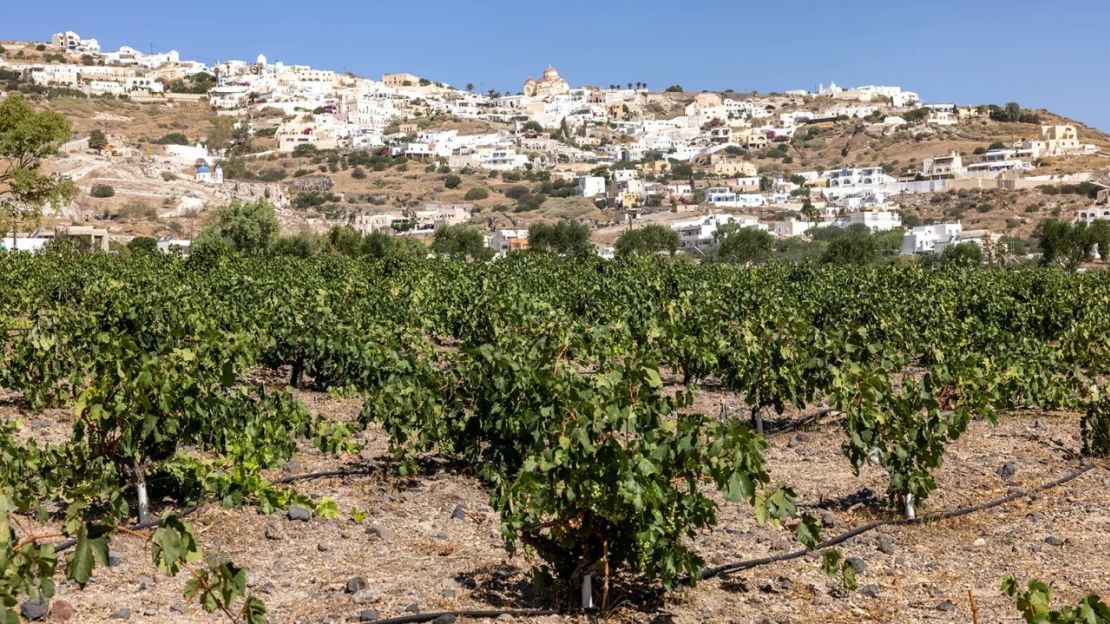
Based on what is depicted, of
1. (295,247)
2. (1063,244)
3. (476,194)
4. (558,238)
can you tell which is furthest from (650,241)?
(476,194)

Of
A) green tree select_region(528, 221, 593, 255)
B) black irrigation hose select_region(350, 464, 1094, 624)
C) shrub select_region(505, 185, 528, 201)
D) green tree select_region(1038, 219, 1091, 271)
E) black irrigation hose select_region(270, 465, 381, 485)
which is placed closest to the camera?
black irrigation hose select_region(350, 464, 1094, 624)

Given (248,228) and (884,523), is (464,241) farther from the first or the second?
(884,523)

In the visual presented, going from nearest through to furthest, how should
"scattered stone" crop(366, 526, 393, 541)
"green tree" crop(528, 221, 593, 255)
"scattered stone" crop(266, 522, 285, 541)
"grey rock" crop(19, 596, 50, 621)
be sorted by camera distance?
"grey rock" crop(19, 596, 50, 621), "scattered stone" crop(266, 522, 285, 541), "scattered stone" crop(366, 526, 393, 541), "green tree" crop(528, 221, 593, 255)

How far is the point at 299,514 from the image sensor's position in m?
6.96

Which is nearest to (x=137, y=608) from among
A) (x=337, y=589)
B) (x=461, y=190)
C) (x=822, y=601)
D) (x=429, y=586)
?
(x=337, y=589)

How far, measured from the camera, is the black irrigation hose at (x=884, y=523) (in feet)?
20.2

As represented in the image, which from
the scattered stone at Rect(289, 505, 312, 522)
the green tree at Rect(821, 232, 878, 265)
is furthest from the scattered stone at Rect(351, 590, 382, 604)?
the green tree at Rect(821, 232, 878, 265)

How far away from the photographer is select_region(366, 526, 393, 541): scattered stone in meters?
6.75

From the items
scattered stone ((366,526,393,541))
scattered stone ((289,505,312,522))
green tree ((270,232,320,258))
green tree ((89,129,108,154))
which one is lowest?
scattered stone ((366,526,393,541))

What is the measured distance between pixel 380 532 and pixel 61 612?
2055 millimetres

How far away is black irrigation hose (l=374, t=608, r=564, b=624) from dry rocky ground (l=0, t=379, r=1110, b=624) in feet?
0.24

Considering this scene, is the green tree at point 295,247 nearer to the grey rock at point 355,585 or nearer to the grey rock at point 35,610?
the grey rock at point 355,585

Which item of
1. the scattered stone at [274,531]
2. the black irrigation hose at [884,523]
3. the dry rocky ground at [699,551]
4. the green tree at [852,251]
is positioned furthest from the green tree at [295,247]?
the black irrigation hose at [884,523]

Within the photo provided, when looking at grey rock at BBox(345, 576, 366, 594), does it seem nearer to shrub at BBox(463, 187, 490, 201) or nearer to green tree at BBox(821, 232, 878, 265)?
green tree at BBox(821, 232, 878, 265)
